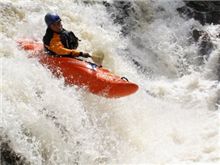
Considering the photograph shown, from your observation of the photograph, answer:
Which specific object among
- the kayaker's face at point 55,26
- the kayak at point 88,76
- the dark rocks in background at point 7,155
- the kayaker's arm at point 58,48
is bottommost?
the dark rocks in background at point 7,155

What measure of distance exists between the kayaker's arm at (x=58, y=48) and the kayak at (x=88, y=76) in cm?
7

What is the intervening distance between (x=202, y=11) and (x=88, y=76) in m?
4.22

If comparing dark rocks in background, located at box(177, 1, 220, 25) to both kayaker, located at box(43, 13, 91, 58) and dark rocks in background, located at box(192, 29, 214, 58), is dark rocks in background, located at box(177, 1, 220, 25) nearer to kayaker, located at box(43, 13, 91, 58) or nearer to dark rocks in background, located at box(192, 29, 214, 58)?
dark rocks in background, located at box(192, 29, 214, 58)

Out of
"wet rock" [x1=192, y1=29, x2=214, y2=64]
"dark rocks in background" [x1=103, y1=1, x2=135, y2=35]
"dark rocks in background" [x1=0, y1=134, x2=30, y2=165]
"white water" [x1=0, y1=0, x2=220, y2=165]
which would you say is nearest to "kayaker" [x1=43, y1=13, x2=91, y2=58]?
"white water" [x1=0, y1=0, x2=220, y2=165]

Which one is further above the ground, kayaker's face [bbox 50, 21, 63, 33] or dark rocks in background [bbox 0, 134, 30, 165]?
kayaker's face [bbox 50, 21, 63, 33]

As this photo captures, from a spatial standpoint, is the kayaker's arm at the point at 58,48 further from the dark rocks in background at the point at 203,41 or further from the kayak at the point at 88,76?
the dark rocks in background at the point at 203,41

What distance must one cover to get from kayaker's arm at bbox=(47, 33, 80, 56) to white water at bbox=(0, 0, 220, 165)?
28 centimetres

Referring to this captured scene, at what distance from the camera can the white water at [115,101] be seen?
487 cm

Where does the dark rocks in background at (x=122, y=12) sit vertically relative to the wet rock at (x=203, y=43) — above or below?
above

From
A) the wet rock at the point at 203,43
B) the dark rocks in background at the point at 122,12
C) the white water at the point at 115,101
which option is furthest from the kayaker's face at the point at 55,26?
the wet rock at the point at 203,43

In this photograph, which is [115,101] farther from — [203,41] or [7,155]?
[203,41]

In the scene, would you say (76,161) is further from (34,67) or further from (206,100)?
(206,100)

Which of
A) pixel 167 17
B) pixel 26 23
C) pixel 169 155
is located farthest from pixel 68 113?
pixel 167 17

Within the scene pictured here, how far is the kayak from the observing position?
5.75m
